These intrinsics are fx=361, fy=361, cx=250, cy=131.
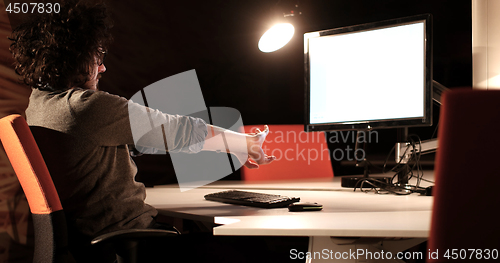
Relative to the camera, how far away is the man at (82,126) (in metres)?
0.92

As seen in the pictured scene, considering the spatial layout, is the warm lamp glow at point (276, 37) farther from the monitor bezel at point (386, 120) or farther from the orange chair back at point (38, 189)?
the orange chair back at point (38, 189)

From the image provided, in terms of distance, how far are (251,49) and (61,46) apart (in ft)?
6.62

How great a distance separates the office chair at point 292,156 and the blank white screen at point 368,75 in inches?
26.6

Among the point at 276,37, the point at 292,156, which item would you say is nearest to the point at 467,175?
the point at 276,37

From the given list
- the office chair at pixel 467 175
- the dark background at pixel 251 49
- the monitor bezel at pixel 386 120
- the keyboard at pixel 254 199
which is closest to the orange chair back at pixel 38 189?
the keyboard at pixel 254 199

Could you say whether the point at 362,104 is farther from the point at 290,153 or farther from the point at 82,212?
the point at 82,212

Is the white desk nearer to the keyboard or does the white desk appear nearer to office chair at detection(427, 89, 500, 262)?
the keyboard

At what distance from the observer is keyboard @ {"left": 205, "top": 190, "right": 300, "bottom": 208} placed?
102 centimetres

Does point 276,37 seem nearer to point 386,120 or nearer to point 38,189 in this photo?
point 386,120

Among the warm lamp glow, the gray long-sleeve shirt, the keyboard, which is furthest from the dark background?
the gray long-sleeve shirt

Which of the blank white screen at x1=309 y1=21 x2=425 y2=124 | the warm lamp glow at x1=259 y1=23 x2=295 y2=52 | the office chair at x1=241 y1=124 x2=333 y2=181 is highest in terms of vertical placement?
the warm lamp glow at x1=259 y1=23 x2=295 y2=52

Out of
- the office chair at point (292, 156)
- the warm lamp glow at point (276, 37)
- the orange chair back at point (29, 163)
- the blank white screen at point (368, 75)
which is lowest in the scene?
the office chair at point (292, 156)

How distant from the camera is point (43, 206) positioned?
2.75 ft

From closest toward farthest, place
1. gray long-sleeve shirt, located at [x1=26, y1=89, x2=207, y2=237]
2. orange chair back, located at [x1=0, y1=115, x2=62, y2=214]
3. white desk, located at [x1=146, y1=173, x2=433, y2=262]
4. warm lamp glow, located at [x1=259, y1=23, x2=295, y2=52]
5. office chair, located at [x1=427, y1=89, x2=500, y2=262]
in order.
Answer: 1. office chair, located at [x1=427, y1=89, x2=500, y2=262]
2. white desk, located at [x1=146, y1=173, x2=433, y2=262]
3. orange chair back, located at [x1=0, y1=115, x2=62, y2=214]
4. gray long-sleeve shirt, located at [x1=26, y1=89, x2=207, y2=237]
5. warm lamp glow, located at [x1=259, y1=23, x2=295, y2=52]
